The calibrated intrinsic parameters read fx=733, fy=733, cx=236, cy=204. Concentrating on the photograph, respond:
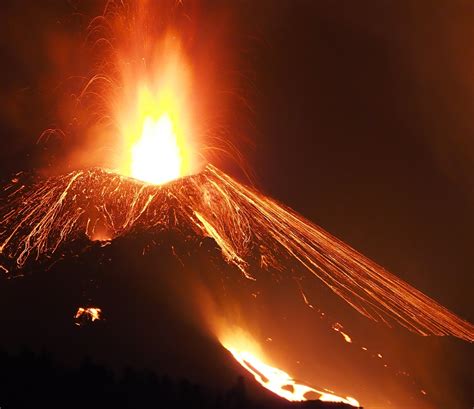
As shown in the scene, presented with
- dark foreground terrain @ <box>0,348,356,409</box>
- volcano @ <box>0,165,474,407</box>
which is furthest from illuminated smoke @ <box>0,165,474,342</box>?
dark foreground terrain @ <box>0,348,356,409</box>

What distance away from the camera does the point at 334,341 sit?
17953 millimetres

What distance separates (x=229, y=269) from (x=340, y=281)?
441 centimetres

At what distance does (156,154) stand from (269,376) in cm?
1145

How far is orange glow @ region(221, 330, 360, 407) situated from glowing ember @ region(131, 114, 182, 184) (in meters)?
9.44

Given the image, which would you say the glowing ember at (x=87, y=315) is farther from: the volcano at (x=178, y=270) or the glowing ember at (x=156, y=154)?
the glowing ember at (x=156, y=154)

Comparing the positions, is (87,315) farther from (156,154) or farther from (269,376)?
(156,154)

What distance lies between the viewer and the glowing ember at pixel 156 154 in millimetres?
24875

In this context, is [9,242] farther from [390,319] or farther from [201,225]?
[390,319]

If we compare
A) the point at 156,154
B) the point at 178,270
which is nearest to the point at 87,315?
the point at 178,270

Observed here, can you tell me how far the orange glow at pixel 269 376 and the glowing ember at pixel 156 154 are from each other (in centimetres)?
944

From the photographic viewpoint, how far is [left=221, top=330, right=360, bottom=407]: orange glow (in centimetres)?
1492

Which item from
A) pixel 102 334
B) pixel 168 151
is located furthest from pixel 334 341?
pixel 168 151

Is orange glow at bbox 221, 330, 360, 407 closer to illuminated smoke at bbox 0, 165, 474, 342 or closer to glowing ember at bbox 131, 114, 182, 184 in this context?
illuminated smoke at bbox 0, 165, 474, 342

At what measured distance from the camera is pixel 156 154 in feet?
82.0
